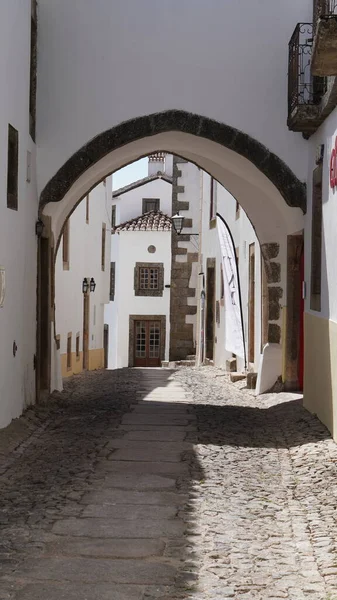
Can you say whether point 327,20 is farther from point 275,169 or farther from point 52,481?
point 275,169

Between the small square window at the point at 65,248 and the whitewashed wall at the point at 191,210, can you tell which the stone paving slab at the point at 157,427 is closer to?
the small square window at the point at 65,248

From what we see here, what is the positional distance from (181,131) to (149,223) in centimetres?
2780

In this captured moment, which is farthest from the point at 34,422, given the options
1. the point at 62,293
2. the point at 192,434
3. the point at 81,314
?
the point at 81,314

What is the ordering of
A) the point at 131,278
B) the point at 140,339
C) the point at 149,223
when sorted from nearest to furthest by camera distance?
the point at 140,339 → the point at 149,223 → the point at 131,278

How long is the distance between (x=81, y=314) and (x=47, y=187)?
11.0 metres

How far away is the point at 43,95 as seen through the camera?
1231cm

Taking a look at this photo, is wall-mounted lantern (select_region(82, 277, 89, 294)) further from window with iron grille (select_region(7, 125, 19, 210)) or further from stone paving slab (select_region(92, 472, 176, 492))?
stone paving slab (select_region(92, 472, 176, 492))

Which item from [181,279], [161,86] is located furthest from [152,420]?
[181,279]

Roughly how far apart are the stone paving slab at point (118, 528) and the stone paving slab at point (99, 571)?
1.77 feet

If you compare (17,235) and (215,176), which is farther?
(215,176)

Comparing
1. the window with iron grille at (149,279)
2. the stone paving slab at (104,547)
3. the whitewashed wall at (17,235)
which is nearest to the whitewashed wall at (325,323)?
the whitewashed wall at (17,235)

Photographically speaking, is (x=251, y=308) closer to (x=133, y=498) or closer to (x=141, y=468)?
(x=141, y=468)

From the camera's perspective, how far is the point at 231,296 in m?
18.2

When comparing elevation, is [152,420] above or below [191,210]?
below
